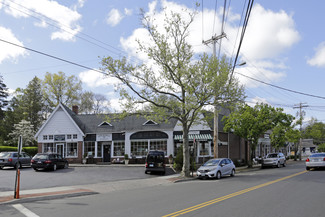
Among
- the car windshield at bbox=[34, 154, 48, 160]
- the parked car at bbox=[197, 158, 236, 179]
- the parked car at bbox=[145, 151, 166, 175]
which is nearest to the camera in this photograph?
the parked car at bbox=[197, 158, 236, 179]

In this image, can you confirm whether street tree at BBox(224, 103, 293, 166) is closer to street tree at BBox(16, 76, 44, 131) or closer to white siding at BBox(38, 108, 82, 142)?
white siding at BBox(38, 108, 82, 142)

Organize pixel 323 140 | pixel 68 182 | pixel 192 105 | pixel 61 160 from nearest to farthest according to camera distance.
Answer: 1. pixel 68 182
2. pixel 192 105
3. pixel 61 160
4. pixel 323 140

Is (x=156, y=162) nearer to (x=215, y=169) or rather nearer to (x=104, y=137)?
(x=215, y=169)

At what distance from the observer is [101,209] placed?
29.6 ft

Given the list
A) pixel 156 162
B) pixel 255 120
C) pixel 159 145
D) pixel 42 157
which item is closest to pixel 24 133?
pixel 42 157

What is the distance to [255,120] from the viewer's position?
27781mm

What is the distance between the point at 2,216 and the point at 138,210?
399cm

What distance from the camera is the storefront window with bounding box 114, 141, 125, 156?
106 feet

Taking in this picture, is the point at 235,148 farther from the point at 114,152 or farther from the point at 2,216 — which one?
the point at 2,216

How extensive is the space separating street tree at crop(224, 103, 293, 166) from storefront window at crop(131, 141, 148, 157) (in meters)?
9.28

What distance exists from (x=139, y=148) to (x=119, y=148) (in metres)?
2.56

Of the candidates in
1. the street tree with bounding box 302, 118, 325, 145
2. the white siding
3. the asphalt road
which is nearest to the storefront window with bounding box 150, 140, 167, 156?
the white siding

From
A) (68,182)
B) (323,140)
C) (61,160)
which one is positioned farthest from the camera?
(323,140)

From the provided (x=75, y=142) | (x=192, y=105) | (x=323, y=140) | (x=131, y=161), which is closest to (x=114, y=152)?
(x=131, y=161)
